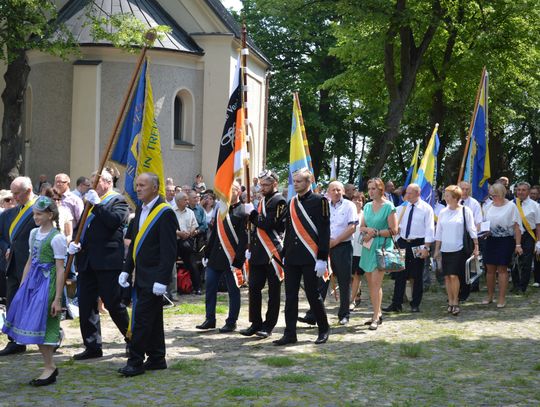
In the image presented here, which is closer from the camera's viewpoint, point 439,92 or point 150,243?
point 150,243

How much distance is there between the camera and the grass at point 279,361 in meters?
7.95

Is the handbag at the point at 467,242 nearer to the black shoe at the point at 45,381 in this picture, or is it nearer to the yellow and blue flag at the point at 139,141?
the yellow and blue flag at the point at 139,141

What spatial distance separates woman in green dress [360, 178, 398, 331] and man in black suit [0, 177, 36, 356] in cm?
434

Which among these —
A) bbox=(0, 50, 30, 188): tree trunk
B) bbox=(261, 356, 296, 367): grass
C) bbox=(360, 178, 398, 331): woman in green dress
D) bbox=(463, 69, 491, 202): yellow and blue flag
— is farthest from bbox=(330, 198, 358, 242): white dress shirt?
bbox=(0, 50, 30, 188): tree trunk

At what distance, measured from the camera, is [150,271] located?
24.3ft

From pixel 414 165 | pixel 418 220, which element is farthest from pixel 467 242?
pixel 414 165

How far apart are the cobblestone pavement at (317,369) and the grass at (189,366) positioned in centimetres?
1

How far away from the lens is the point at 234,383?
715 cm

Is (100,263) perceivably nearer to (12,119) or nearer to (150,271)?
(150,271)

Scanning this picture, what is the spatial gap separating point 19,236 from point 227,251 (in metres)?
2.82

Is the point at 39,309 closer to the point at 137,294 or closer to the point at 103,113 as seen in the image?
the point at 137,294

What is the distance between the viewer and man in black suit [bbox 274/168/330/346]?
891 centimetres

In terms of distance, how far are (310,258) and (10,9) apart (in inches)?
587

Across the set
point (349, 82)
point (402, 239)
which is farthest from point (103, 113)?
point (402, 239)
